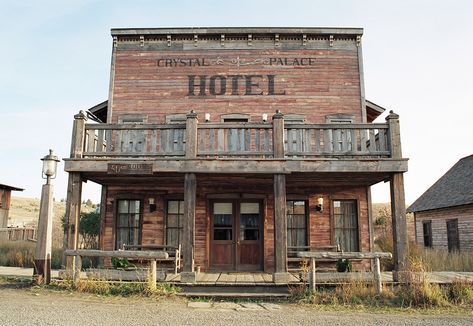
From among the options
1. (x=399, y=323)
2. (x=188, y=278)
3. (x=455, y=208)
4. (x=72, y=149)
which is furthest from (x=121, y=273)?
(x=455, y=208)

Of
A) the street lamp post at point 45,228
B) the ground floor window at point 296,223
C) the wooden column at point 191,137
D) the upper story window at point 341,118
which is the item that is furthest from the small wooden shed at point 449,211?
the street lamp post at point 45,228

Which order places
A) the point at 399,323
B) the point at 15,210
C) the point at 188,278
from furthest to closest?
the point at 15,210 → the point at 188,278 → the point at 399,323

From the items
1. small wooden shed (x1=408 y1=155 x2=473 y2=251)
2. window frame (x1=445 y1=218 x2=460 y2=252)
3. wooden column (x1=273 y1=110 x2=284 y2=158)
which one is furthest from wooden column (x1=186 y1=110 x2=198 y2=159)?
window frame (x1=445 y1=218 x2=460 y2=252)

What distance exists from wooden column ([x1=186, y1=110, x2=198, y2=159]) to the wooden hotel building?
3 cm

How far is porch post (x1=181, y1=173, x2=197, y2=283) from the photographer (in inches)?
355

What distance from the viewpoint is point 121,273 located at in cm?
933

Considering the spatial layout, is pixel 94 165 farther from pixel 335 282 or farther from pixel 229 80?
pixel 335 282

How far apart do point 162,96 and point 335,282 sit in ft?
26.3

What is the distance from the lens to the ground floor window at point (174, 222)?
1231cm

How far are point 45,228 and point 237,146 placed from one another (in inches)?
202

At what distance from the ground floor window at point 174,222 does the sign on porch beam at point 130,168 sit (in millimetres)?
3086

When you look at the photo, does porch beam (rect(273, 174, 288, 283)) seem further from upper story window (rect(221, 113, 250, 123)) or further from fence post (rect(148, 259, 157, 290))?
upper story window (rect(221, 113, 250, 123))

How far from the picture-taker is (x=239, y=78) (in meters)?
13.2

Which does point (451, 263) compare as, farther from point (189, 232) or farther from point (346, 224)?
→ point (189, 232)
